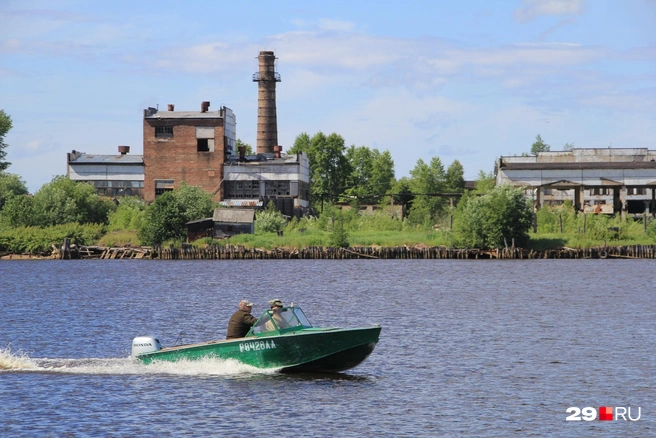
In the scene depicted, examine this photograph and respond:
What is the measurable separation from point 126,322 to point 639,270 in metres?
50.1

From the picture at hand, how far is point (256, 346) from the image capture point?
30.5 metres

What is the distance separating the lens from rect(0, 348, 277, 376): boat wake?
30.8 meters

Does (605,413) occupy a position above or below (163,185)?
below

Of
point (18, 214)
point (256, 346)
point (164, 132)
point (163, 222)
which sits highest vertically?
point (164, 132)

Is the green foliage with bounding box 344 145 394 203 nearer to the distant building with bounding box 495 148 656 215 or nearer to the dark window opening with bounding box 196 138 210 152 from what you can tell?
the distant building with bounding box 495 148 656 215

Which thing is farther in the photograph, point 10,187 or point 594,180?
point 594,180

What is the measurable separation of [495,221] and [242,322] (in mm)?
69430

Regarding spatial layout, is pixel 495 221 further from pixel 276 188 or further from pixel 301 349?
pixel 301 349

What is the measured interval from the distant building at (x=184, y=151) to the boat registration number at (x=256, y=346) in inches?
3855

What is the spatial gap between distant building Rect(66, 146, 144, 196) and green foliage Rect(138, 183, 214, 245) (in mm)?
23857

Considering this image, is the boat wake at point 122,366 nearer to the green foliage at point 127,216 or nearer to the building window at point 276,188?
the green foliage at point 127,216

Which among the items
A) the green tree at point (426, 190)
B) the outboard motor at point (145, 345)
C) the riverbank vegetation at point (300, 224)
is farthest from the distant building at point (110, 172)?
the outboard motor at point (145, 345)

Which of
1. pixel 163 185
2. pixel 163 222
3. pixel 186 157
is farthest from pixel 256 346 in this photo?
pixel 163 185

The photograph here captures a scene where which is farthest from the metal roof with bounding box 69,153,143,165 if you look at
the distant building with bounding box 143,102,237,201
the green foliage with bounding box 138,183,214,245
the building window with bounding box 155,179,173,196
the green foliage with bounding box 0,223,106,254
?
the green foliage with bounding box 138,183,214,245
